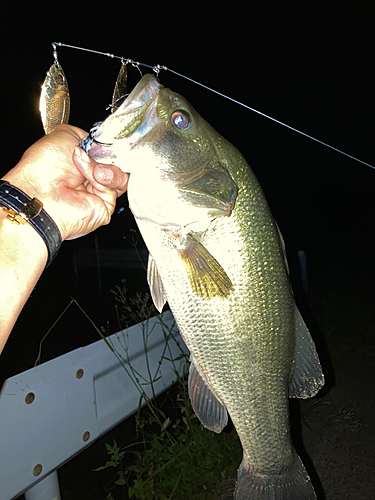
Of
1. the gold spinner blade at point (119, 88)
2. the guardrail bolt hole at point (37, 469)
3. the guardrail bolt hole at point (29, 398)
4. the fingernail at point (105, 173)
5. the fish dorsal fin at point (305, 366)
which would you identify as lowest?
the guardrail bolt hole at point (37, 469)

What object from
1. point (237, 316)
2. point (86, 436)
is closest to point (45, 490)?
point (86, 436)

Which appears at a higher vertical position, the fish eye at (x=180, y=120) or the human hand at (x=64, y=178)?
the fish eye at (x=180, y=120)

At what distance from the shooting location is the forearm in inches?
56.9

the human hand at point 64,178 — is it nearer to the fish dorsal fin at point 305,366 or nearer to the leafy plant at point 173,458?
the fish dorsal fin at point 305,366

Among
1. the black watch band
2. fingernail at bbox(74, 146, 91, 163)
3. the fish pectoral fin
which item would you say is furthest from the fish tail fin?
fingernail at bbox(74, 146, 91, 163)

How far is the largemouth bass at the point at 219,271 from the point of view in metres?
1.53

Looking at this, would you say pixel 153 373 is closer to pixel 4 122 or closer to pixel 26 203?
pixel 26 203

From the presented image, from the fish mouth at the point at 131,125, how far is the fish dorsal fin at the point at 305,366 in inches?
41.1

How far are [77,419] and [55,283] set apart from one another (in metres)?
9.38

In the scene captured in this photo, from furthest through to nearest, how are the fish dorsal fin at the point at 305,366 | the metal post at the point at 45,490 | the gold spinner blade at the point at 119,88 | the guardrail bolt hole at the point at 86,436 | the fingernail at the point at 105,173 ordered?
the guardrail bolt hole at the point at 86,436 < the metal post at the point at 45,490 < the fish dorsal fin at the point at 305,366 < the fingernail at the point at 105,173 < the gold spinner blade at the point at 119,88

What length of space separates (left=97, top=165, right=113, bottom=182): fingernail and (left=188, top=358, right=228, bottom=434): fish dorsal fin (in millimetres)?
908

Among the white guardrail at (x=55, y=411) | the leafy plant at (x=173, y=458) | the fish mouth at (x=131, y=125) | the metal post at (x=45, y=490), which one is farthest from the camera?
the leafy plant at (x=173, y=458)

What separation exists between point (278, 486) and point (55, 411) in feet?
4.56

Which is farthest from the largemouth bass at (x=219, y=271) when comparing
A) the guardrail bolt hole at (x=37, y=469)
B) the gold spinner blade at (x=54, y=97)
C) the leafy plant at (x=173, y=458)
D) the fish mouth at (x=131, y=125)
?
the leafy plant at (x=173, y=458)
